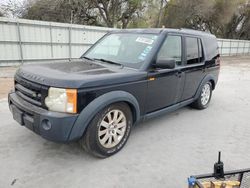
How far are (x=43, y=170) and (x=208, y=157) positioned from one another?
2255 mm

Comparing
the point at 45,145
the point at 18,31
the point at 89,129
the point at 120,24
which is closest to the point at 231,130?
the point at 89,129

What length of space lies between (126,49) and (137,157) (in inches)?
68.9

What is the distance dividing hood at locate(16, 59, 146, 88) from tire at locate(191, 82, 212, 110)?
7.93 feet

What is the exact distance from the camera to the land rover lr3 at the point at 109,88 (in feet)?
9.18

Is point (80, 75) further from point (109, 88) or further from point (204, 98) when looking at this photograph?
point (204, 98)

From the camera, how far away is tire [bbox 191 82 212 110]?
5469mm

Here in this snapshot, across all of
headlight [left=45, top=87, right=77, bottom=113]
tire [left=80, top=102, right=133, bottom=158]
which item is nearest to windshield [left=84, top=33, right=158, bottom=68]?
tire [left=80, top=102, right=133, bottom=158]

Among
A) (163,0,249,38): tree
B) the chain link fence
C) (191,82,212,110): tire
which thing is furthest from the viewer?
(163,0,249,38): tree

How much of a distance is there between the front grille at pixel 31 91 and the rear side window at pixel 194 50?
2866 mm

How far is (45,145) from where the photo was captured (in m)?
3.54

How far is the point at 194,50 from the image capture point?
4.85 meters

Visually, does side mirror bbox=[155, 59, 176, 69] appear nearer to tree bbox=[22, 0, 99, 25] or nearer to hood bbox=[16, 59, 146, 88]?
hood bbox=[16, 59, 146, 88]

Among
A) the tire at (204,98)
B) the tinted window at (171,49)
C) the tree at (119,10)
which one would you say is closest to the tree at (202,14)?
the tree at (119,10)

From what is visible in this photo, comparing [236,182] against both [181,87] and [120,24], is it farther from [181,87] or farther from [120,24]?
[120,24]
